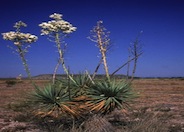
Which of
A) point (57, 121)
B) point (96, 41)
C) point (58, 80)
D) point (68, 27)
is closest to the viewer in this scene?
point (68, 27)

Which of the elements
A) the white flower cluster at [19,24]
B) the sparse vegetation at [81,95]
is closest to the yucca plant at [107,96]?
the sparse vegetation at [81,95]

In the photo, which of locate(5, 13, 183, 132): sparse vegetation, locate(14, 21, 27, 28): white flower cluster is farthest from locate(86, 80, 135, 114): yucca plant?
locate(14, 21, 27, 28): white flower cluster

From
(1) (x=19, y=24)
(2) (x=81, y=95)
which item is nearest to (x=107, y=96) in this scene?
(2) (x=81, y=95)

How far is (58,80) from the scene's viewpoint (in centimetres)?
1173

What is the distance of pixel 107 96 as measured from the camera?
35.7ft

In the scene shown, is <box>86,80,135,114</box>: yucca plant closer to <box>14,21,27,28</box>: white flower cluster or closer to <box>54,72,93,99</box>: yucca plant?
<box>54,72,93,99</box>: yucca plant

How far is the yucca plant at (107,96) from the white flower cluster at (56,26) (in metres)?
2.02

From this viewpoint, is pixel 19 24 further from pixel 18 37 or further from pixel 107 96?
pixel 107 96

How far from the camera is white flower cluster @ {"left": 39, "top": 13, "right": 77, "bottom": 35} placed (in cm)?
1006

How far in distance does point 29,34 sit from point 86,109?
2924 mm

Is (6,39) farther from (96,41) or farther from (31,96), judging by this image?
(96,41)

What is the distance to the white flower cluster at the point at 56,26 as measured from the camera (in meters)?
10.1

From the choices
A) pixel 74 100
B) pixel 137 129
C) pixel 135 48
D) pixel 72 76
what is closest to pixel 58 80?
pixel 72 76

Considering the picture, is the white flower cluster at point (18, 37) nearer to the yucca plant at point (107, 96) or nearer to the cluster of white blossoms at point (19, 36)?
the cluster of white blossoms at point (19, 36)
